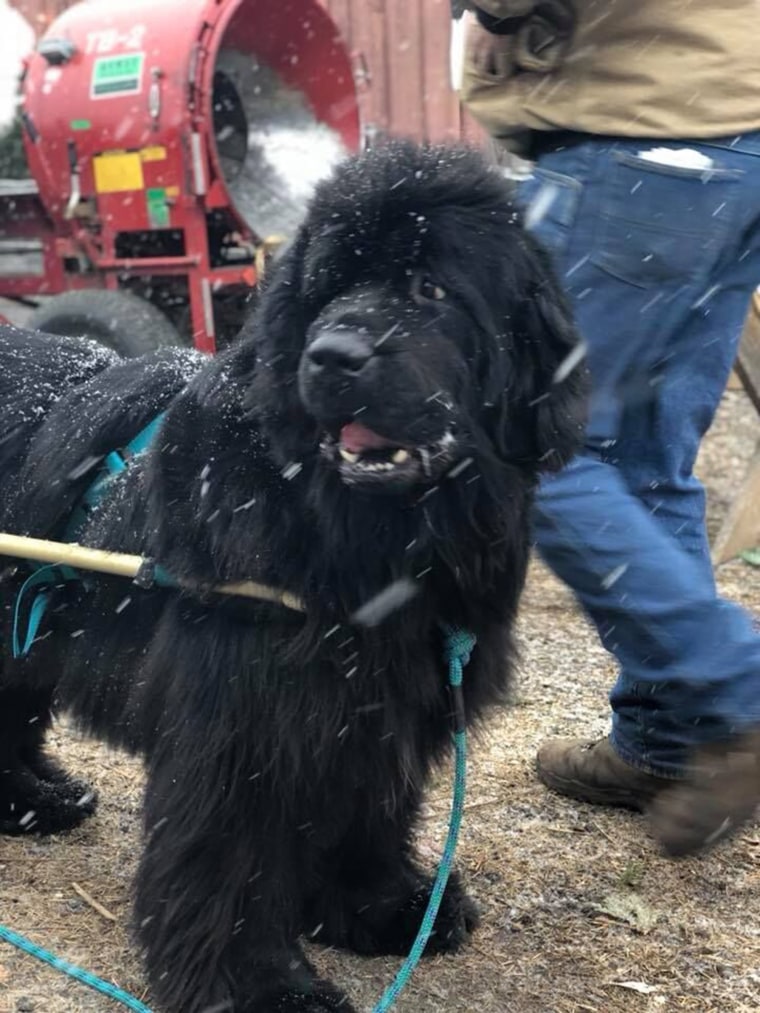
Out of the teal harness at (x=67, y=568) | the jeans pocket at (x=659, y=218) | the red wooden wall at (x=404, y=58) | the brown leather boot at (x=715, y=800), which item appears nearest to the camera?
the brown leather boot at (x=715, y=800)

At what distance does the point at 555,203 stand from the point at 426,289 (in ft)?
1.28

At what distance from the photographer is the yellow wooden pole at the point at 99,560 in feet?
6.38

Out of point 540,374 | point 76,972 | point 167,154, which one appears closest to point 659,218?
point 540,374

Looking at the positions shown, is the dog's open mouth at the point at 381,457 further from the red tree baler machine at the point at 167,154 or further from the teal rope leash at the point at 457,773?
the red tree baler machine at the point at 167,154

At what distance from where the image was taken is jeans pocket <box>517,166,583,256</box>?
214 centimetres

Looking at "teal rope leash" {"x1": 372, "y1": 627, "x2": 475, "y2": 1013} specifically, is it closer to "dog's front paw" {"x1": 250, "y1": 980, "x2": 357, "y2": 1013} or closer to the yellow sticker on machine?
"dog's front paw" {"x1": 250, "y1": 980, "x2": 357, "y2": 1013}

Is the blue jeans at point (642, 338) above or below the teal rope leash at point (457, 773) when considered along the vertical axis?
above

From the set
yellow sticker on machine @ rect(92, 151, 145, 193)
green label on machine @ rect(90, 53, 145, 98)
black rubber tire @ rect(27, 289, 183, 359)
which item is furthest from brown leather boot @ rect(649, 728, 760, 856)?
green label on machine @ rect(90, 53, 145, 98)

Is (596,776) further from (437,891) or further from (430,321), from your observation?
(430,321)

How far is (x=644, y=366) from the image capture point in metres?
2.27

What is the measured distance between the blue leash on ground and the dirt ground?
0.06 m

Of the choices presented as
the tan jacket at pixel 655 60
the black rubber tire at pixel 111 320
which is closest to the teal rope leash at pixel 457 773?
the tan jacket at pixel 655 60

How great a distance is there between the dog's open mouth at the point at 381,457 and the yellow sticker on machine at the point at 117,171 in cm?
395

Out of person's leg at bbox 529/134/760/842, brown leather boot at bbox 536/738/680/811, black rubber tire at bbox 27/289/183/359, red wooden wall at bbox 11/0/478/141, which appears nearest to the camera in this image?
person's leg at bbox 529/134/760/842
